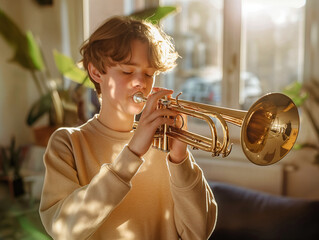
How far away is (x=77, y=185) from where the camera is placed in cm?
61

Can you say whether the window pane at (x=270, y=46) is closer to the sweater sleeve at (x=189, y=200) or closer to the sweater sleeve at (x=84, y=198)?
the sweater sleeve at (x=189, y=200)

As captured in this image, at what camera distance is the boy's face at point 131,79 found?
62 centimetres

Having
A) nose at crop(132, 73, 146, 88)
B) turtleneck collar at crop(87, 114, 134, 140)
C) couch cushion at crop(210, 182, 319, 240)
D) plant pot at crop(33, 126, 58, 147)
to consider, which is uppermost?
nose at crop(132, 73, 146, 88)

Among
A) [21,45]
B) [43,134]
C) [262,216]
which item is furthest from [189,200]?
[21,45]

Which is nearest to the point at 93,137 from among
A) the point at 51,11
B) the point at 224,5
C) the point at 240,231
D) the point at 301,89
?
the point at 240,231

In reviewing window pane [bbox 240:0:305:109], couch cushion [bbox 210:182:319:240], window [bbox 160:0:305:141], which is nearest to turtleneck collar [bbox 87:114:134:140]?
couch cushion [bbox 210:182:319:240]

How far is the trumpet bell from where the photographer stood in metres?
0.63

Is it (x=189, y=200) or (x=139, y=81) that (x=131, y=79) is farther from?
(x=189, y=200)

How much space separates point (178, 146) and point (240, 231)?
1041 millimetres

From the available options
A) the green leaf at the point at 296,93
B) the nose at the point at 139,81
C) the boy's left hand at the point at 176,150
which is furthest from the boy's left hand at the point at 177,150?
the green leaf at the point at 296,93

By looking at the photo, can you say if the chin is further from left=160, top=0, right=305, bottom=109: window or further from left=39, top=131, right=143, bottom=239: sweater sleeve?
left=160, top=0, right=305, bottom=109: window

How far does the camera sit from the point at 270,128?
679mm

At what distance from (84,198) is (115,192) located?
45 millimetres

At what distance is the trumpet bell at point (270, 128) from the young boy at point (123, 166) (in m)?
0.11
